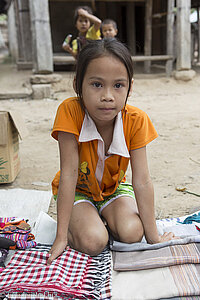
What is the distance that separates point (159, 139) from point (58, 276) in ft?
8.28

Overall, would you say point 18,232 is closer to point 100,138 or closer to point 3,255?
point 3,255

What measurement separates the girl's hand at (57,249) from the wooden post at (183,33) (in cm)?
583

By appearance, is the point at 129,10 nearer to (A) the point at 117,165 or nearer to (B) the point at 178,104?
(B) the point at 178,104

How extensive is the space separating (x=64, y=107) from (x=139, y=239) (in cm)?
76

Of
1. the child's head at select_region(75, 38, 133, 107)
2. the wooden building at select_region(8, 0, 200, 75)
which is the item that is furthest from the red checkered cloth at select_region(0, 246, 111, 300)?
the wooden building at select_region(8, 0, 200, 75)

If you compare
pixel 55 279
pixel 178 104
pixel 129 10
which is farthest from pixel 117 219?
pixel 129 10

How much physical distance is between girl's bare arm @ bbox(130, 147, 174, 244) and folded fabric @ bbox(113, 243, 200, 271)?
0.35 ft

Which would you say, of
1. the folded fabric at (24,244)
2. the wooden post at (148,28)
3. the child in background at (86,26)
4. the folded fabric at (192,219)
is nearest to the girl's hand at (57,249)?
the folded fabric at (24,244)

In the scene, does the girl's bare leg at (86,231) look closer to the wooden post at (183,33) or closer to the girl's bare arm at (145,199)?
the girl's bare arm at (145,199)

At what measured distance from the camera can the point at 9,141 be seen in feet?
8.27

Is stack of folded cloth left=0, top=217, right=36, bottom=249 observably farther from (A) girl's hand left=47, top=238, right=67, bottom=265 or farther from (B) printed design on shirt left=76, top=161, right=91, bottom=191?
(B) printed design on shirt left=76, top=161, right=91, bottom=191

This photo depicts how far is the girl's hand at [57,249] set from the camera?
1526 mm

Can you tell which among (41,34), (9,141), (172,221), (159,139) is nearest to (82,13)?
(41,34)

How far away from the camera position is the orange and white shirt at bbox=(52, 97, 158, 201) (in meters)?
1.65
